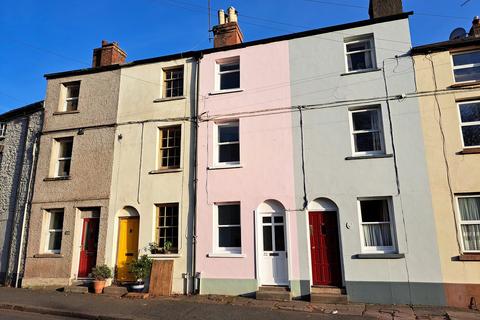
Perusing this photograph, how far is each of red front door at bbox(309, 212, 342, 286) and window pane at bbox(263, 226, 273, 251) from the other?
4.51 feet

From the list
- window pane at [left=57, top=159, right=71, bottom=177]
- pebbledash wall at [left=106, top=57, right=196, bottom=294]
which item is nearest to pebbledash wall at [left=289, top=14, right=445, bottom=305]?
pebbledash wall at [left=106, top=57, right=196, bottom=294]

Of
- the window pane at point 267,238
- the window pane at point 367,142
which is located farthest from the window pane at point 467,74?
the window pane at point 267,238

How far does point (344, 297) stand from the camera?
1048cm

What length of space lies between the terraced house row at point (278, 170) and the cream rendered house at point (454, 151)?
0.04 m

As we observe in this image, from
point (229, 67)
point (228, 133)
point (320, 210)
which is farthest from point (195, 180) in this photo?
point (229, 67)

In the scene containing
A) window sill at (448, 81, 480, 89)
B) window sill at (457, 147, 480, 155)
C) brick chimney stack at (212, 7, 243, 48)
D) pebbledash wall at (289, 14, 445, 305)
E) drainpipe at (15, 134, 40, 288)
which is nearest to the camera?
pebbledash wall at (289, 14, 445, 305)

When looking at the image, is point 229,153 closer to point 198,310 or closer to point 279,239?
point 279,239

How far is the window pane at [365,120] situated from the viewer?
39.6 feet

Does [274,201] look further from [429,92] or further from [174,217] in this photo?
[429,92]

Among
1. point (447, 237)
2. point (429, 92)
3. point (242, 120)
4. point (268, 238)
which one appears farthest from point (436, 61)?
point (268, 238)

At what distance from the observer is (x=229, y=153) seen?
1327 centimetres

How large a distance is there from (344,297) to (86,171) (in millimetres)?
10671

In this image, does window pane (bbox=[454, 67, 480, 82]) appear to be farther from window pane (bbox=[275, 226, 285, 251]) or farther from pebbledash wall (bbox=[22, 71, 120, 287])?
pebbledash wall (bbox=[22, 71, 120, 287])

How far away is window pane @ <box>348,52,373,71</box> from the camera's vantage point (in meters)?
12.7
